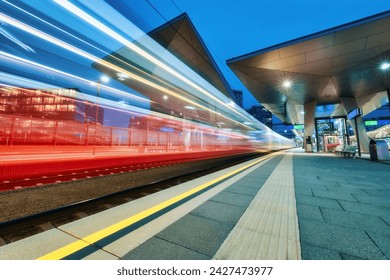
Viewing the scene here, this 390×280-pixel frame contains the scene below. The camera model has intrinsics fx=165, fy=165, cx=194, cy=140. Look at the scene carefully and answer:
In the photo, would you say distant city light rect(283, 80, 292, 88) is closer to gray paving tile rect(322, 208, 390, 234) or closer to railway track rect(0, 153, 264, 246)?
gray paving tile rect(322, 208, 390, 234)

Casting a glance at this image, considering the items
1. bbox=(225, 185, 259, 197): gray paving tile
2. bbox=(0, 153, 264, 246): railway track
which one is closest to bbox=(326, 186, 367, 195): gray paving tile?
bbox=(225, 185, 259, 197): gray paving tile

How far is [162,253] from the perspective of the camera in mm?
1316

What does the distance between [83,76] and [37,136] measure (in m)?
2.46

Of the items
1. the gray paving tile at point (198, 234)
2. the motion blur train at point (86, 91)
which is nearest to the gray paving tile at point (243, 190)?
the gray paving tile at point (198, 234)

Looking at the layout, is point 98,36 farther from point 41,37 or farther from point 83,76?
point 83,76

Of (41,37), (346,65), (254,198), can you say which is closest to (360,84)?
(346,65)

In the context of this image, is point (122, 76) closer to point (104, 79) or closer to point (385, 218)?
point (104, 79)

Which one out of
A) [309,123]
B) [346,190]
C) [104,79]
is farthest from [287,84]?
[104,79]

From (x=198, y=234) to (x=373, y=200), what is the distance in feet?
10.0

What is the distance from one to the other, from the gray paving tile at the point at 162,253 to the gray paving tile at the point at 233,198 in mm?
1322

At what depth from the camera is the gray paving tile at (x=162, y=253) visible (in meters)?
1.28

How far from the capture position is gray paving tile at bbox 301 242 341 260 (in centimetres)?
129

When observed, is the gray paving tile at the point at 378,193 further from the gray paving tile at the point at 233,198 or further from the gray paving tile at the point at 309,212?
the gray paving tile at the point at 233,198

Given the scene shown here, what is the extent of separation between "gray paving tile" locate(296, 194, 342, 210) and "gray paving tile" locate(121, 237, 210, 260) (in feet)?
6.95
